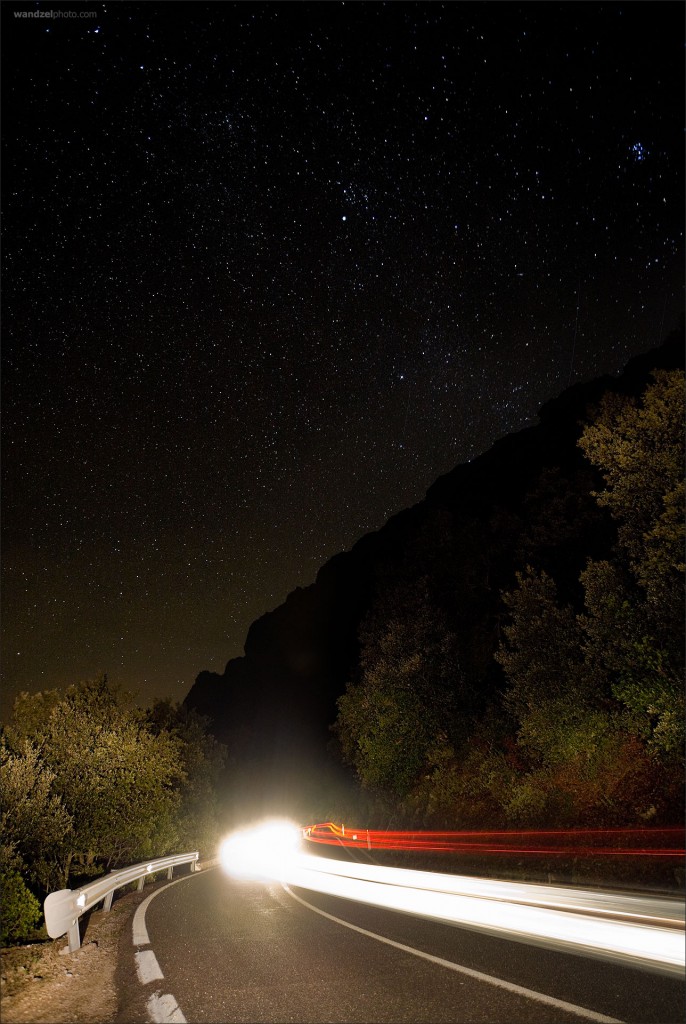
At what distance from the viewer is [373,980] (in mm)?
7180

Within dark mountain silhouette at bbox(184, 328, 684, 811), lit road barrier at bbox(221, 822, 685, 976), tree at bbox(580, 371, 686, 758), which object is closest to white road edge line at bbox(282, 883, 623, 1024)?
lit road barrier at bbox(221, 822, 685, 976)

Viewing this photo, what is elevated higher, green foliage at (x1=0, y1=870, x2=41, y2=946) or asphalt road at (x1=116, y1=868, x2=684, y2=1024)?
green foliage at (x1=0, y1=870, x2=41, y2=946)

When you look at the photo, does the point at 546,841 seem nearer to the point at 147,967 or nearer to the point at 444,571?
the point at 147,967

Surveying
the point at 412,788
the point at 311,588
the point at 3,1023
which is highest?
the point at 311,588

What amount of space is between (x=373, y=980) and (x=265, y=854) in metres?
24.2

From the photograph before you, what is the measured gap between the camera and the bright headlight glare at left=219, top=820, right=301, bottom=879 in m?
22.7

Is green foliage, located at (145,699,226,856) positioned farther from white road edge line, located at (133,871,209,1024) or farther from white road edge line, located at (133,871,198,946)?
white road edge line, located at (133,871,209,1024)

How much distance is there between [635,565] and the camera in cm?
2012

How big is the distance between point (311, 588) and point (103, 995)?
13292 cm

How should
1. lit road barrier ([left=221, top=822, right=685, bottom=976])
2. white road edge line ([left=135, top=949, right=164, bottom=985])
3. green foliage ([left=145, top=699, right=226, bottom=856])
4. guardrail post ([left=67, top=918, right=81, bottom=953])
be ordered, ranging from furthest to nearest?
green foliage ([left=145, top=699, right=226, bottom=856]) < guardrail post ([left=67, top=918, right=81, bottom=953]) < white road edge line ([left=135, top=949, right=164, bottom=985]) < lit road barrier ([left=221, top=822, right=685, bottom=976])

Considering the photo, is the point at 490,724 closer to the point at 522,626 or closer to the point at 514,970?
the point at 522,626

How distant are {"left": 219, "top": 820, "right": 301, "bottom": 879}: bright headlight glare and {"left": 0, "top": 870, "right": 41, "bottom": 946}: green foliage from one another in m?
10.6

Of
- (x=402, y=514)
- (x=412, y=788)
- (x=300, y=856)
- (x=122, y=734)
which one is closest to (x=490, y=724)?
(x=412, y=788)

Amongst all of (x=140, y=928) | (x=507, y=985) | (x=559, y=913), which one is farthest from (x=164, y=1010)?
(x=140, y=928)
